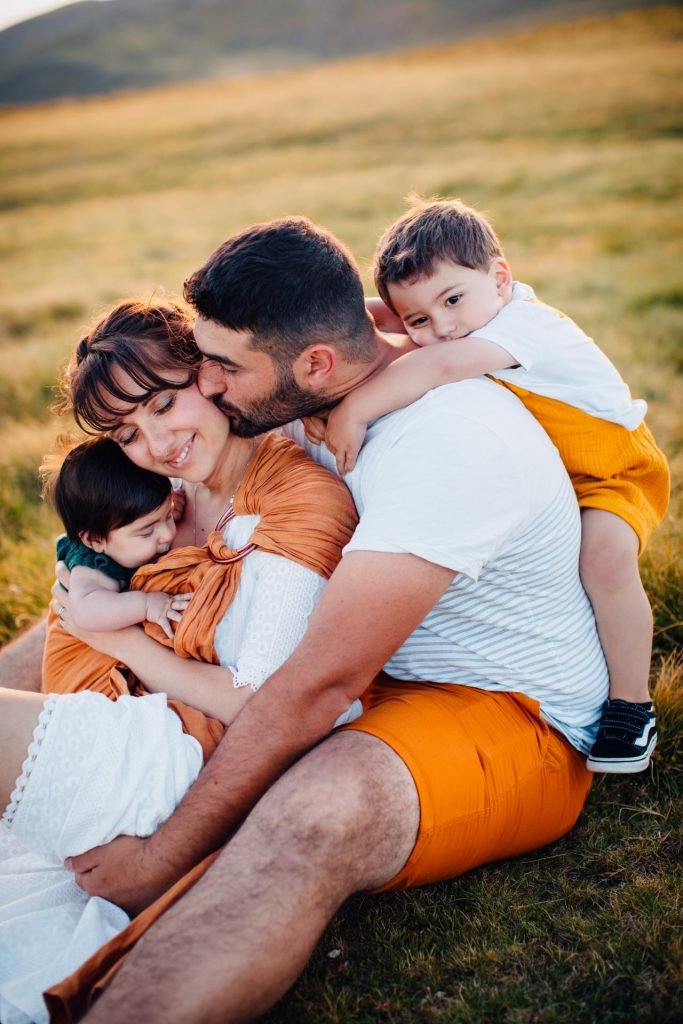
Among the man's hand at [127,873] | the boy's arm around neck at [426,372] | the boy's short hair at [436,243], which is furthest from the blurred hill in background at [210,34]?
the man's hand at [127,873]

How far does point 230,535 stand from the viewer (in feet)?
9.93

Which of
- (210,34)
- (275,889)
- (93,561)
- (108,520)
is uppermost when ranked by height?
(210,34)

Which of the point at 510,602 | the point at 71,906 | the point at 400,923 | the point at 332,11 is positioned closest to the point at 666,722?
the point at 510,602

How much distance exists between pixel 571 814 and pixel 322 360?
6.04 feet

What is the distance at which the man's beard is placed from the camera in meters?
3.02

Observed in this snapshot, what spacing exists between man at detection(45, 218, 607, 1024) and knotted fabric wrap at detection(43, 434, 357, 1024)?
6.1 inches

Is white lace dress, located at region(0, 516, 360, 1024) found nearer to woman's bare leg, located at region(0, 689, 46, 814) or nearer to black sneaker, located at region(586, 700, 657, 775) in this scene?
woman's bare leg, located at region(0, 689, 46, 814)

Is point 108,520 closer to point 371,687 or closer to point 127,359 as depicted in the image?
point 127,359

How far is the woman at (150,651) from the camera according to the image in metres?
2.55

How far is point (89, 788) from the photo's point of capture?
255cm

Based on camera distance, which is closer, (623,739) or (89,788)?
(89,788)

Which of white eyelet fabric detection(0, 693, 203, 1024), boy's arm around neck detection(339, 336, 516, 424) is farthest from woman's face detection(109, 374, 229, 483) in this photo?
white eyelet fabric detection(0, 693, 203, 1024)

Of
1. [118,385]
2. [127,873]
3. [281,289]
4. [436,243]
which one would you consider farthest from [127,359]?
[127,873]

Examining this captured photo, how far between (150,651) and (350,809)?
101 centimetres
